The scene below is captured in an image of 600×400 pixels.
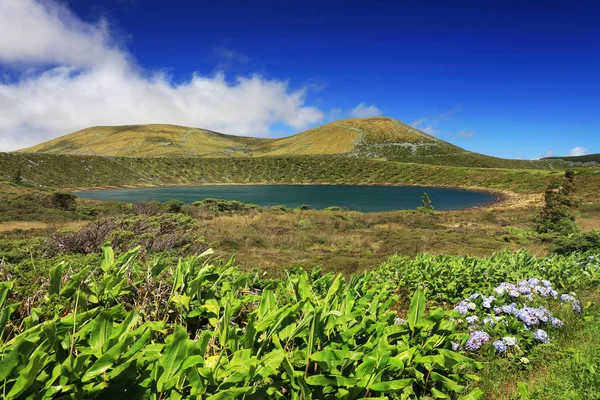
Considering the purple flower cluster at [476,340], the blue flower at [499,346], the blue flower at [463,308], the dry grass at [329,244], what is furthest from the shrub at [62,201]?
the blue flower at [499,346]

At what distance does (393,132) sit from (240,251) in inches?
6095

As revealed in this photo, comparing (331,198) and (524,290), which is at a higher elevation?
(524,290)

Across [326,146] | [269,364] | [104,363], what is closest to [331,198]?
[269,364]

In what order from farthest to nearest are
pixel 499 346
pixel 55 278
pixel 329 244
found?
pixel 329 244, pixel 499 346, pixel 55 278

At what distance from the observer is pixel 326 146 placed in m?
151

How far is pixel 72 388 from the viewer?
3.49 feet

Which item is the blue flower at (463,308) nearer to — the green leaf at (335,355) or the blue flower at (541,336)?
the blue flower at (541,336)

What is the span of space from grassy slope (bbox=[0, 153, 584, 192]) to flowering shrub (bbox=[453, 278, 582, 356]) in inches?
2613

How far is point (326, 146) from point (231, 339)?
499ft

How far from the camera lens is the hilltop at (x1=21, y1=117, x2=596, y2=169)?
4995 inches

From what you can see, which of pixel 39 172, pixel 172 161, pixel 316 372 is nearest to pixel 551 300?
pixel 316 372

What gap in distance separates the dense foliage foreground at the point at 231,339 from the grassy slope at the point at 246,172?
6835 cm

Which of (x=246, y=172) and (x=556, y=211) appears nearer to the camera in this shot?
(x=556, y=211)

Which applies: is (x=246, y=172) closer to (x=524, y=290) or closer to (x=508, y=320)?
(x=524, y=290)
